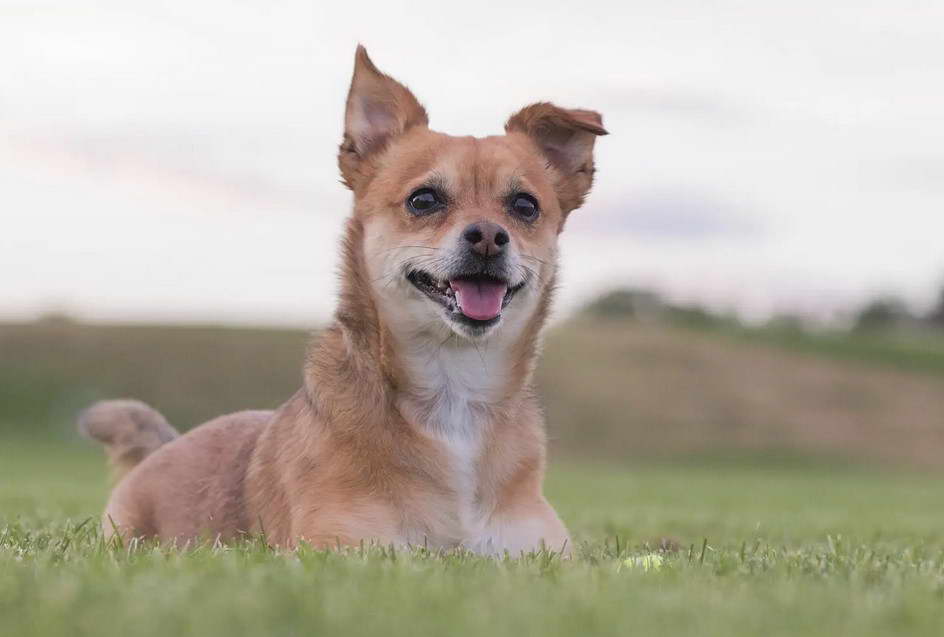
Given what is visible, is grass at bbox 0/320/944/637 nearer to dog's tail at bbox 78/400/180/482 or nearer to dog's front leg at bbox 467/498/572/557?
dog's front leg at bbox 467/498/572/557

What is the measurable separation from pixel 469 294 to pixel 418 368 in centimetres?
52

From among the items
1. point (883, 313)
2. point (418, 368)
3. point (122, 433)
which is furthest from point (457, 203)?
point (883, 313)

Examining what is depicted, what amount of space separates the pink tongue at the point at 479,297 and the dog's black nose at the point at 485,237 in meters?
0.23

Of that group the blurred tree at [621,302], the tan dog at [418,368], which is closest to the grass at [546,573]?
the tan dog at [418,368]

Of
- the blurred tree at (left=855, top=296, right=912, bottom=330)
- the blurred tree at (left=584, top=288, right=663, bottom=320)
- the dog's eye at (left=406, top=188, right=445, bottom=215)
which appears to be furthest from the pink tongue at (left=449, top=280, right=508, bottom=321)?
the blurred tree at (left=855, top=296, right=912, bottom=330)

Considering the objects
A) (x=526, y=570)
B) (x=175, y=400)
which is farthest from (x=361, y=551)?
(x=175, y=400)

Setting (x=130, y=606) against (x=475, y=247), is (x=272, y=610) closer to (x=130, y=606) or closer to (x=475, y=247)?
(x=130, y=606)

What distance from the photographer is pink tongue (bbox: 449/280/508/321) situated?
6.69 m

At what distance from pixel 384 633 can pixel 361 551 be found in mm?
2015

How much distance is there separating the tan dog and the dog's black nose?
1cm

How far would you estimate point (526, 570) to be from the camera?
538 centimetres

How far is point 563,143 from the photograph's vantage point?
7965mm

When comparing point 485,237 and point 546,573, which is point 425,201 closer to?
point 485,237

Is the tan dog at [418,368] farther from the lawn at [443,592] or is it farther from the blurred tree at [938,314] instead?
the blurred tree at [938,314]
